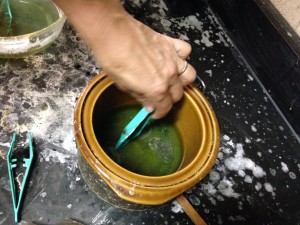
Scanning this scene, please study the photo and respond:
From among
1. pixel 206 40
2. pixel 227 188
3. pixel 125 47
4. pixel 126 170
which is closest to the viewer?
pixel 125 47

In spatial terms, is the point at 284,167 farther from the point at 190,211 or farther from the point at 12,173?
the point at 12,173

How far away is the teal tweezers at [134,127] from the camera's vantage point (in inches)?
39.8

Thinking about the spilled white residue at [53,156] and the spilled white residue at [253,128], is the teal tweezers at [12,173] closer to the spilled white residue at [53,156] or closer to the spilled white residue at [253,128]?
the spilled white residue at [53,156]

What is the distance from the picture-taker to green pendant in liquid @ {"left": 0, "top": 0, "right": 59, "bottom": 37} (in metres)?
1.44

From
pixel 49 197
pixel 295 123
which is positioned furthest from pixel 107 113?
pixel 295 123

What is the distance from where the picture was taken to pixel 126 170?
92cm

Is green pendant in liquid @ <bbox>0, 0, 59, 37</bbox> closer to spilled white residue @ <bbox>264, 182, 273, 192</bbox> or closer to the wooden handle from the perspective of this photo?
the wooden handle

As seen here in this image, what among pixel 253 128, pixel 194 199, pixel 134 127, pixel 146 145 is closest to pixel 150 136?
pixel 146 145

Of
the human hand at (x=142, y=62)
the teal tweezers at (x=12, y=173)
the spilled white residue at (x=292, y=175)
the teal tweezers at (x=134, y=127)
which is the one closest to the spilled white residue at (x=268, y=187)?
the spilled white residue at (x=292, y=175)

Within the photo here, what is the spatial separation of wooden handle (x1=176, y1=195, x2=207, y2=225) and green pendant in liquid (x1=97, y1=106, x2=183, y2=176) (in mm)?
116

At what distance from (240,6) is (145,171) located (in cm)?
90

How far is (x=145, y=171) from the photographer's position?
3.80 feet

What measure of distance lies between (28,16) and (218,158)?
1.00 meters

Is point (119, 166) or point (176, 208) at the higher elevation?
point (119, 166)
